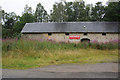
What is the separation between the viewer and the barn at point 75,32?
2464 centimetres

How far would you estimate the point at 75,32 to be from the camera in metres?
25.0

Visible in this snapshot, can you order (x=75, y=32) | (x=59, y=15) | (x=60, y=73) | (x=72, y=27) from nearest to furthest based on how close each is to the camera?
1. (x=60, y=73)
2. (x=75, y=32)
3. (x=72, y=27)
4. (x=59, y=15)

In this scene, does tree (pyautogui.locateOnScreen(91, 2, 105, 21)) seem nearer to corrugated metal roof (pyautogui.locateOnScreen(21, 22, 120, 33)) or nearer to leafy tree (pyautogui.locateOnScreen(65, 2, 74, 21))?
leafy tree (pyautogui.locateOnScreen(65, 2, 74, 21))

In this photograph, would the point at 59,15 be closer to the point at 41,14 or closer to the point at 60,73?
the point at 41,14

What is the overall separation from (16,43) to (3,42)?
108 cm

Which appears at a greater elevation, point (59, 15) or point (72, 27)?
point (59, 15)

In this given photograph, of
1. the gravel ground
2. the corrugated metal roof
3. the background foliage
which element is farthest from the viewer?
the background foliage

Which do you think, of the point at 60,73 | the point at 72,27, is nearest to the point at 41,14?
the point at 72,27

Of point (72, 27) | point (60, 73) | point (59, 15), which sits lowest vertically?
point (60, 73)

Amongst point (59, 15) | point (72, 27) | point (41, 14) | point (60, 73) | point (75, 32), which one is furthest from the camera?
point (41, 14)

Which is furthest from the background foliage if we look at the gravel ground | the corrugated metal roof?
the gravel ground

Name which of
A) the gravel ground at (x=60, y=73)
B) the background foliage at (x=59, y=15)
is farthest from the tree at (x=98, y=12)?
the gravel ground at (x=60, y=73)

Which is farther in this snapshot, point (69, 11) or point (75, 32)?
point (69, 11)

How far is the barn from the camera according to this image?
970 inches
